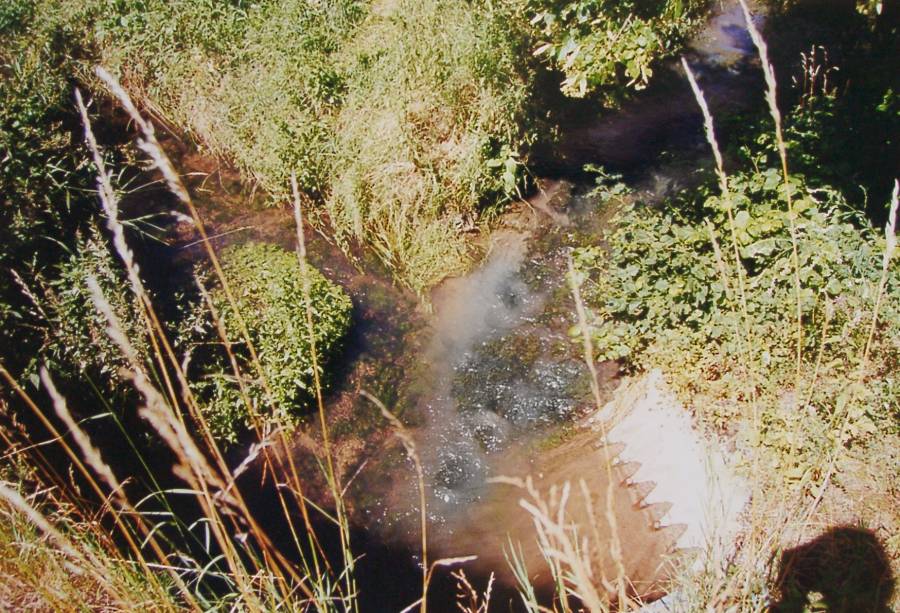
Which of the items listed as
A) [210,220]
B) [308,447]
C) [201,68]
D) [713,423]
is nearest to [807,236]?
[713,423]

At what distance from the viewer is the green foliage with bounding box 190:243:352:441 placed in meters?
4.55

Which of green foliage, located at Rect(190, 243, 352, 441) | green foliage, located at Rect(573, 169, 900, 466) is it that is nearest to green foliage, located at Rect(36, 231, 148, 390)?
green foliage, located at Rect(190, 243, 352, 441)

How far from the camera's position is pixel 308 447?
474 cm

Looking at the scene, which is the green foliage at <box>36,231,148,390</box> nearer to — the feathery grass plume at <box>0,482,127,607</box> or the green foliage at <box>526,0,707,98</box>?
the feathery grass plume at <box>0,482,127,607</box>

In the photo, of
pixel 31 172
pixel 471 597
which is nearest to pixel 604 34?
pixel 471 597

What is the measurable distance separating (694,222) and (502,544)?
3105 mm

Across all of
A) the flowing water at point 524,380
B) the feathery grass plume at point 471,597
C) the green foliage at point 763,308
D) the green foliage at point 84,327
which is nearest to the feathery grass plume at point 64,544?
the feathery grass plume at point 471,597

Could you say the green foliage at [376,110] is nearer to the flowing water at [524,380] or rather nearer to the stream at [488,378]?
the stream at [488,378]

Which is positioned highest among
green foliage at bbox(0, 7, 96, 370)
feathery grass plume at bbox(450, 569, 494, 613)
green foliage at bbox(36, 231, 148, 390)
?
green foliage at bbox(0, 7, 96, 370)

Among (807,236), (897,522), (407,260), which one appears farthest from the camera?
(407,260)

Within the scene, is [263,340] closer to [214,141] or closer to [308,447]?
[308,447]

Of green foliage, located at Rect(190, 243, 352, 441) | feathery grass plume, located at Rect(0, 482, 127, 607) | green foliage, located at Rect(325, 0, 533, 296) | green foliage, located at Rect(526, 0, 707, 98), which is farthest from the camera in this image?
green foliage, located at Rect(325, 0, 533, 296)

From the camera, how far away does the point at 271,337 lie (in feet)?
15.4

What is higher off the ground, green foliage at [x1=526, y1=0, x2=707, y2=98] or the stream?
green foliage at [x1=526, y1=0, x2=707, y2=98]
